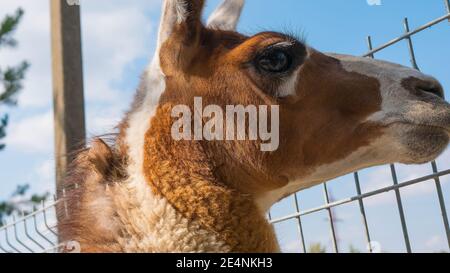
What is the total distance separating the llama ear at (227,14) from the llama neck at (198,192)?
3.09 feet

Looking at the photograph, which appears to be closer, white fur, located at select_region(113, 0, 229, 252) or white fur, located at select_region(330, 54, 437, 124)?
white fur, located at select_region(113, 0, 229, 252)

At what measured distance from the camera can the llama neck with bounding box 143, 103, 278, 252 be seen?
7.25 feet

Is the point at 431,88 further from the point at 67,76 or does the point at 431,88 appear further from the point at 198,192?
the point at 67,76

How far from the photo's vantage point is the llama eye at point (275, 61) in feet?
8.14

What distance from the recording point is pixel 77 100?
3781 millimetres

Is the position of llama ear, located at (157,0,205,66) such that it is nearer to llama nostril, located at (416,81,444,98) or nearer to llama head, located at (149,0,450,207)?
llama head, located at (149,0,450,207)

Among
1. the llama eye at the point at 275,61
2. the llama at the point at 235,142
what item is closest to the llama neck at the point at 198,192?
the llama at the point at 235,142

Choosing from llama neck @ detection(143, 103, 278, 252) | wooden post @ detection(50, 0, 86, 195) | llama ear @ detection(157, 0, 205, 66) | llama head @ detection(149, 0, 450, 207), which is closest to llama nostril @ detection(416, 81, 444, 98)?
llama head @ detection(149, 0, 450, 207)

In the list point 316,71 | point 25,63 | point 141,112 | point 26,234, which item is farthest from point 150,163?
point 25,63

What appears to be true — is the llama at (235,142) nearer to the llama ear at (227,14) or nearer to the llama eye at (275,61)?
the llama eye at (275,61)

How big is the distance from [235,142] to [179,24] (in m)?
0.62

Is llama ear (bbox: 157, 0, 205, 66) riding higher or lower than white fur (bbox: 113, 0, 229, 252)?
higher
